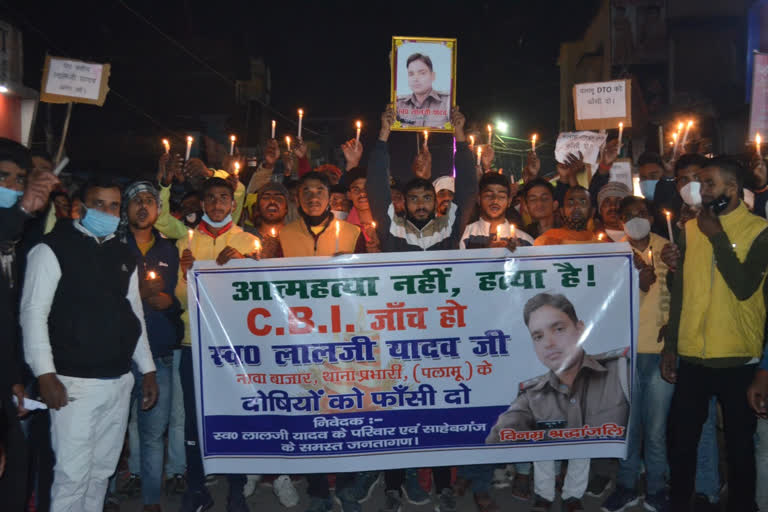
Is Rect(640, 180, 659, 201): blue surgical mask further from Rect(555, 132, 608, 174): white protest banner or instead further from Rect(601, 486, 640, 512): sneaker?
Rect(601, 486, 640, 512): sneaker

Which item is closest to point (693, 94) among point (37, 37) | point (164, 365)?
point (164, 365)

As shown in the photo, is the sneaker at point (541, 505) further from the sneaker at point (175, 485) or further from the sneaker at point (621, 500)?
the sneaker at point (175, 485)

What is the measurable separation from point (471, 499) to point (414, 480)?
18.2 inches

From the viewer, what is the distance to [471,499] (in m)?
4.94

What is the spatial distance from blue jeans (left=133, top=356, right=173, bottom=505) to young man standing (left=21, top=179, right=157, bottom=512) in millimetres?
681

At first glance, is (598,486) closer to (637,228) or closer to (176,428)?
(637,228)

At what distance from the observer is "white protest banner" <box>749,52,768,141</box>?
6723 millimetres

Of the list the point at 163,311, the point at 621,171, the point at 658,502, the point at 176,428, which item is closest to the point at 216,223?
the point at 163,311

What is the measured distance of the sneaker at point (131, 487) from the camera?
506 cm

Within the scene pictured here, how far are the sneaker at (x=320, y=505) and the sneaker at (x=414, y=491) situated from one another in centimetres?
56

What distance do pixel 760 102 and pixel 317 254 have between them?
507cm

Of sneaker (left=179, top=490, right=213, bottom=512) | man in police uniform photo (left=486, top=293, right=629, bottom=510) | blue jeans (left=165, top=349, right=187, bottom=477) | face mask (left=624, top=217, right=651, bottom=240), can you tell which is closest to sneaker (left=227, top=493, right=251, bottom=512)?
sneaker (left=179, top=490, right=213, bottom=512)

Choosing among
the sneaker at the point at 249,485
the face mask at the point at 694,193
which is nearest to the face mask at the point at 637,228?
the face mask at the point at 694,193

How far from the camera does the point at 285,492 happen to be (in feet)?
16.0
